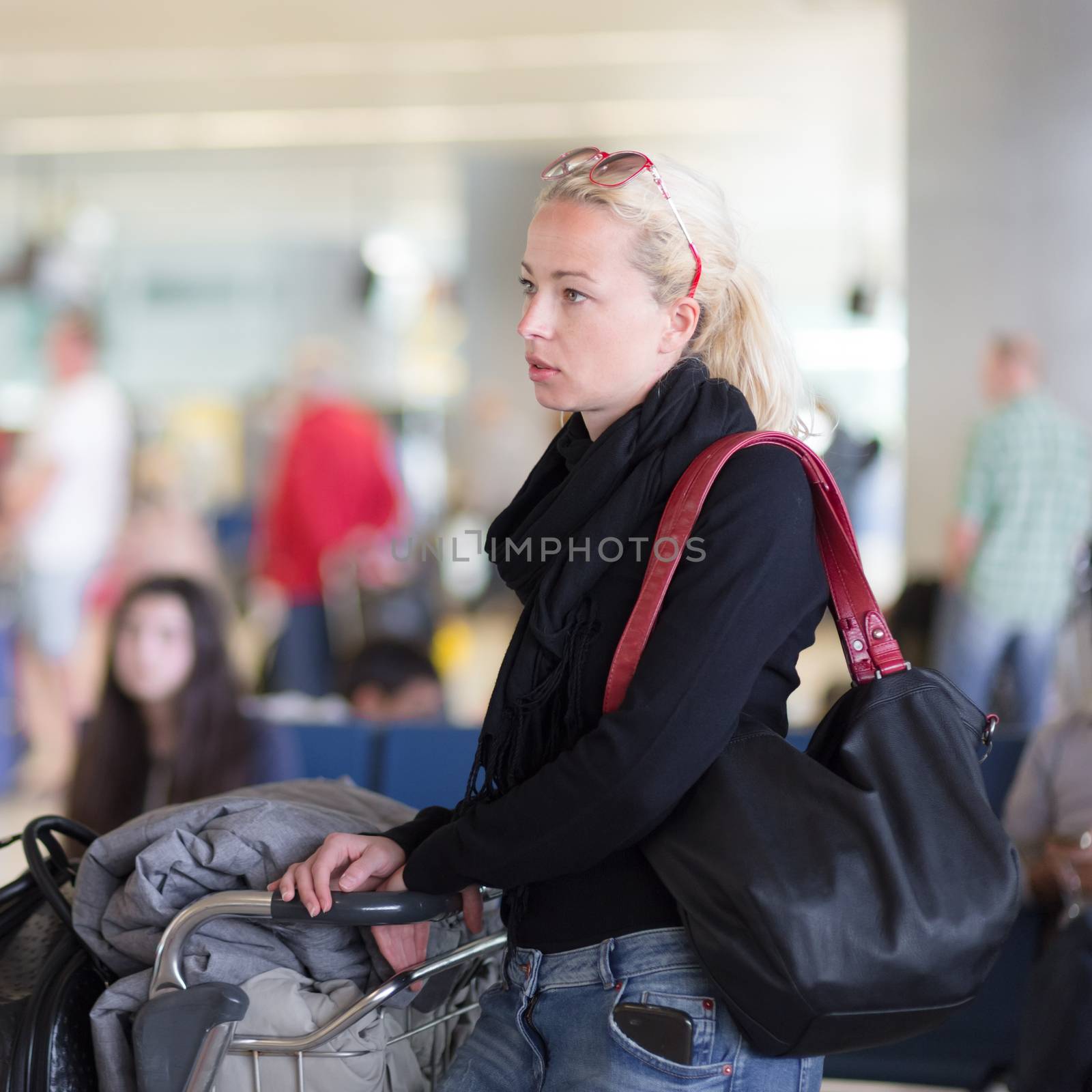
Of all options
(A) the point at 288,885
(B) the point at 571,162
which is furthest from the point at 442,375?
(A) the point at 288,885

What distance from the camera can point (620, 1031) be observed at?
1072 mm

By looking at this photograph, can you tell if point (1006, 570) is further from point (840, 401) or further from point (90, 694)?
point (840, 401)

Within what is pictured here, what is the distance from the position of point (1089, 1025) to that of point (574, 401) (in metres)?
1.19

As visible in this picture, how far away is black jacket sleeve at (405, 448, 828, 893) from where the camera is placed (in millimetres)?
1030

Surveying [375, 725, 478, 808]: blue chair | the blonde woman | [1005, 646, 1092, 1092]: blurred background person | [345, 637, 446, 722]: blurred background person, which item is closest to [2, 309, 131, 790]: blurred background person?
[345, 637, 446, 722]: blurred background person

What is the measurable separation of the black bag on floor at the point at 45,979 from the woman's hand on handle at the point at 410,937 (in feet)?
0.99

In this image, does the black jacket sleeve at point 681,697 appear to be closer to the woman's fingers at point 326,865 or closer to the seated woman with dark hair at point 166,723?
the woman's fingers at point 326,865

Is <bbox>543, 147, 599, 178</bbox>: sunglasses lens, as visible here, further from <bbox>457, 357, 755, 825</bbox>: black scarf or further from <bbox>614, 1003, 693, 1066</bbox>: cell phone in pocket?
<bbox>614, 1003, 693, 1066</bbox>: cell phone in pocket

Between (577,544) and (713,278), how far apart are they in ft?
1.00

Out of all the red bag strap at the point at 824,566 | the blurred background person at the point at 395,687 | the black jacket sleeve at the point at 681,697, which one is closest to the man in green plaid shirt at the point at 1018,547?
the blurred background person at the point at 395,687

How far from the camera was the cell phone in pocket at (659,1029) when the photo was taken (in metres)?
1.06

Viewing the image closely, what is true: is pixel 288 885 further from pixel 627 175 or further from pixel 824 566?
pixel 627 175

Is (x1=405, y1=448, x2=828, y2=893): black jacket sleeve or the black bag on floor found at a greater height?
(x1=405, y1=448, x2=828, y2=893): black jacket sleeve

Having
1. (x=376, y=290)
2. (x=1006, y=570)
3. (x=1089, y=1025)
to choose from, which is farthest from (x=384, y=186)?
(x=1089, y=1025)
